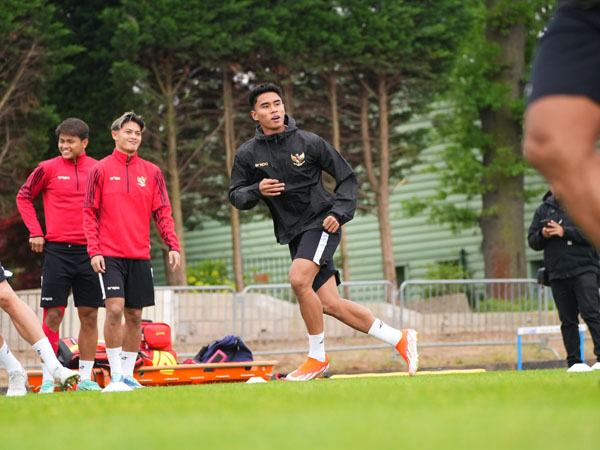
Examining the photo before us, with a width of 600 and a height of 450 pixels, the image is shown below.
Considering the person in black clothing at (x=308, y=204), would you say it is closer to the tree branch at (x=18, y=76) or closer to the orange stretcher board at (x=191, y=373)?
the orange stretcher board at (x=191, y=373)

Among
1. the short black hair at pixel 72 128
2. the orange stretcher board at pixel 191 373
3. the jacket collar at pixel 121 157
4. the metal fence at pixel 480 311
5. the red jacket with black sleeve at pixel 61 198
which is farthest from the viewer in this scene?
the metal fence at pixel 480 311

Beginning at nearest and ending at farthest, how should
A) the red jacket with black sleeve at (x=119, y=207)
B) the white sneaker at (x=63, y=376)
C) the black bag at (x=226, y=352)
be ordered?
1. the white sneaker at (x=63, y=376)
2. the red jacket with black sleeve at (x=119, y=207)
3. the black bag at (x=226, y=352)

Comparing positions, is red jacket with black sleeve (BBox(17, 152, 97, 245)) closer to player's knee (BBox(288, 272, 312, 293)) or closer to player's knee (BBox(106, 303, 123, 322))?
player's knee (BBox(106, 303, 123, 322))

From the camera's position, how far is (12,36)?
1944 centimetres

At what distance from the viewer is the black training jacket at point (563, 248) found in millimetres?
10562

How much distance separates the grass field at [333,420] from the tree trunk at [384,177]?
58.1 ft

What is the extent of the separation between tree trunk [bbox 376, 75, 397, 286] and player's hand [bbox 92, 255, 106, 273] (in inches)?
586

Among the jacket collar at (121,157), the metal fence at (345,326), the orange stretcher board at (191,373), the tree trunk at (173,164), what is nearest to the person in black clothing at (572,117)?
the jacket collar at (121,157)

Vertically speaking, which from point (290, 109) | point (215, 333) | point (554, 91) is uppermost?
point (290, 109)

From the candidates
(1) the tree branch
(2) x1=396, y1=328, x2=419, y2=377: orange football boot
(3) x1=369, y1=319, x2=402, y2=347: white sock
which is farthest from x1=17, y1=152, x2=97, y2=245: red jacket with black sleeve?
(1) the tree branch

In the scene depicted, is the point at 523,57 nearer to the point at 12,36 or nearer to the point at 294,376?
the point at 12,36

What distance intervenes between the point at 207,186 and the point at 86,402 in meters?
17.8

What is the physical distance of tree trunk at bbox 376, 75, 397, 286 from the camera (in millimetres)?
23297

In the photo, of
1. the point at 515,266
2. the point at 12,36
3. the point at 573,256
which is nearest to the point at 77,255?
the point at 573,256
